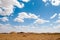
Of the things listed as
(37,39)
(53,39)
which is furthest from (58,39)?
(37,39)

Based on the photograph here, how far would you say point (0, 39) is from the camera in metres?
11.2

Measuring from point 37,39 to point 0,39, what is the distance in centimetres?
260

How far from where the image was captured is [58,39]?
37.9 ft

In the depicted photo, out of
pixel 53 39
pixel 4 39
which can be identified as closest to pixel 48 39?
pixel 53 39

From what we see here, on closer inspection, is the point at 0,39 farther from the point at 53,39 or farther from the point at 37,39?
the point at 53,39

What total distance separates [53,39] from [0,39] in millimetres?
3738

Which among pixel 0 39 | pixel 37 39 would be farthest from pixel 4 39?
pixel 37 39

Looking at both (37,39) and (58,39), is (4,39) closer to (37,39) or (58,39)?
(37,39)

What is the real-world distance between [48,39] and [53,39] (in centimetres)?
36

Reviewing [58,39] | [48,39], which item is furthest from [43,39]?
[58,39]

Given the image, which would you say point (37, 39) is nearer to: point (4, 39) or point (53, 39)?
point (53, 39)

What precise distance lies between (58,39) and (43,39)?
1109mm

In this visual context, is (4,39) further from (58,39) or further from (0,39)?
(58,39)

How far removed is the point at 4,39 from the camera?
1129 centimetres
